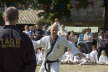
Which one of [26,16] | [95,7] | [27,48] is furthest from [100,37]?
[95,7]

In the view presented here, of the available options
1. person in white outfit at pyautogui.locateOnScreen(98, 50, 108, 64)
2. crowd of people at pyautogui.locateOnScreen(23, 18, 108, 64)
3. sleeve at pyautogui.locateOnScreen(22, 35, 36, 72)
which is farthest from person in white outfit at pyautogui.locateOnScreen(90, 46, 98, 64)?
sleeve at pyautogui.locateOnScreen(22, 35, 36, 72)

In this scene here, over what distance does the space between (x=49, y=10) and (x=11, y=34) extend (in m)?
23.0

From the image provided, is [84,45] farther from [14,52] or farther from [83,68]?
[14,52]

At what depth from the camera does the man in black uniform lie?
17.4 feet

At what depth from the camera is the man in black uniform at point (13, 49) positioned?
5316 mm

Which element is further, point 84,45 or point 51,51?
point 84,45

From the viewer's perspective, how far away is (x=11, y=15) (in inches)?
210

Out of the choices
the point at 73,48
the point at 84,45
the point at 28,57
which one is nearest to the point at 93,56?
the point at 84,45

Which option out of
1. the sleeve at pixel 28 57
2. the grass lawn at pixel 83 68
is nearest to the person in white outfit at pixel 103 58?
the grass lawn at pixel 83 68

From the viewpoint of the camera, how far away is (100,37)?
1798 cm

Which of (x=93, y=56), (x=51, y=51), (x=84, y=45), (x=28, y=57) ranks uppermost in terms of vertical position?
(x=28, y=57)

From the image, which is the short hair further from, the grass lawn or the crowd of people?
the crowd of people

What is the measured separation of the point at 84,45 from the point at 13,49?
1261cm

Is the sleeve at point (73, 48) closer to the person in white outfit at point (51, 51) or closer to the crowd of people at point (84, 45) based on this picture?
the person in white outfit at point (51, 51)
